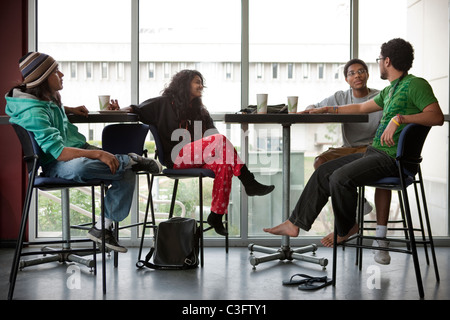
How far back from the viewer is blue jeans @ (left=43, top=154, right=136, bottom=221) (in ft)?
9.46

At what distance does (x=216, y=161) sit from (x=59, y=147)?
1101mm

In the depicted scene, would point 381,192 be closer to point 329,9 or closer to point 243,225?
point 243,225

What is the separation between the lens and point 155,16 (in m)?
4.27

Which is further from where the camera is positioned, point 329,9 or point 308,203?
point 329,9

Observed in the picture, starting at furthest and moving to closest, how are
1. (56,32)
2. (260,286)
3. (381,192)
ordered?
(56,32) → (381,192) → (260,286)

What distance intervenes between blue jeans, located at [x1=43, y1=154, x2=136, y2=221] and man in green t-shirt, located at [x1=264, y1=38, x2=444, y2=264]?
94 cm

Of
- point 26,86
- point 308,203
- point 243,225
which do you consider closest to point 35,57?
point 26,86

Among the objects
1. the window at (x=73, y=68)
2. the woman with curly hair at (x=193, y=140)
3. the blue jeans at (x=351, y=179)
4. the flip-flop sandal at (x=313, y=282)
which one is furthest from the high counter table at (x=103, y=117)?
the flip-flop sandal at (x=313, y=282)

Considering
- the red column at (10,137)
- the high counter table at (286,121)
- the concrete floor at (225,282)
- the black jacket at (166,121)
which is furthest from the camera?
the red column at (10,137)

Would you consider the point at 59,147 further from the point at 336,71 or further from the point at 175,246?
the point at 336,71

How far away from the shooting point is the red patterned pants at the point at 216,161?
11.6 ft

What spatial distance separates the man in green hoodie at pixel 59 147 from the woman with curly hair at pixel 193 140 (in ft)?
1.30

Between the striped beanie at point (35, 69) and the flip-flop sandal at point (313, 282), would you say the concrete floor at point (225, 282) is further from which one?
the striped beanie at point (35, 69)

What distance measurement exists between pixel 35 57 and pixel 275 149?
2.05 metres
